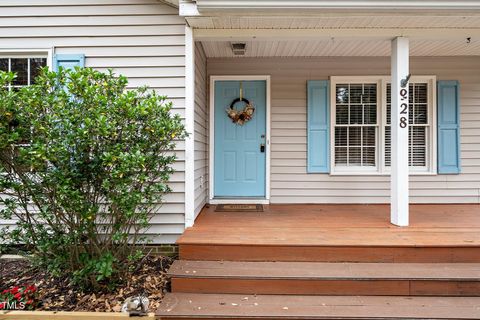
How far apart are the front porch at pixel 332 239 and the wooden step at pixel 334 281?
0.49ft

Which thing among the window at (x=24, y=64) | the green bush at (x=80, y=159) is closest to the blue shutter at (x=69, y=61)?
the window at (x=24, y=64)

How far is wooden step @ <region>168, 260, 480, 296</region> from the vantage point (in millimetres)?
2637

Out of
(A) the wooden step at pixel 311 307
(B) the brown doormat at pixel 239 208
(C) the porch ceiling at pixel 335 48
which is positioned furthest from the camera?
(B) the brown doormat at pixel 239 208

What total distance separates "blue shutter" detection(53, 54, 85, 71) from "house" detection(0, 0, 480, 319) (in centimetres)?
2

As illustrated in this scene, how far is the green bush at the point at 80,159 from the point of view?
2604 millimetres

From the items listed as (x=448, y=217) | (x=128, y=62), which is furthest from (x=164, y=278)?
(x=448, y=217)

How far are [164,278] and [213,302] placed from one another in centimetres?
71

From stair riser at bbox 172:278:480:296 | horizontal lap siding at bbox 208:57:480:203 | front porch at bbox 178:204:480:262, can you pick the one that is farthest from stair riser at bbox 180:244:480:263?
horizontal lap siding at bbox 208:57:480:203

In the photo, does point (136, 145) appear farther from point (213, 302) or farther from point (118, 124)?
point (213, 302)

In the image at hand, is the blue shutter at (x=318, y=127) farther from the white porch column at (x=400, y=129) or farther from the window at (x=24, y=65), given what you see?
the window at (x=24, y=65)

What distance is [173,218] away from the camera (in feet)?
11.7

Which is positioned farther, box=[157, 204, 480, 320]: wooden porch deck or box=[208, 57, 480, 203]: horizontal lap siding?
box=[208, 57, 480, 203]: horizontal lap siding

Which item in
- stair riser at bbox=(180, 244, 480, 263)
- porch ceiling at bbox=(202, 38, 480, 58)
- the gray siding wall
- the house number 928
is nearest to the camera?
stair riser at bbox=(180, 244, 480, 263)

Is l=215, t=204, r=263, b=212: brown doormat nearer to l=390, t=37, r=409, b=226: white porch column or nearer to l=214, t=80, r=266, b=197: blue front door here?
l=214, t=80, r=266, b=197: blue front door
